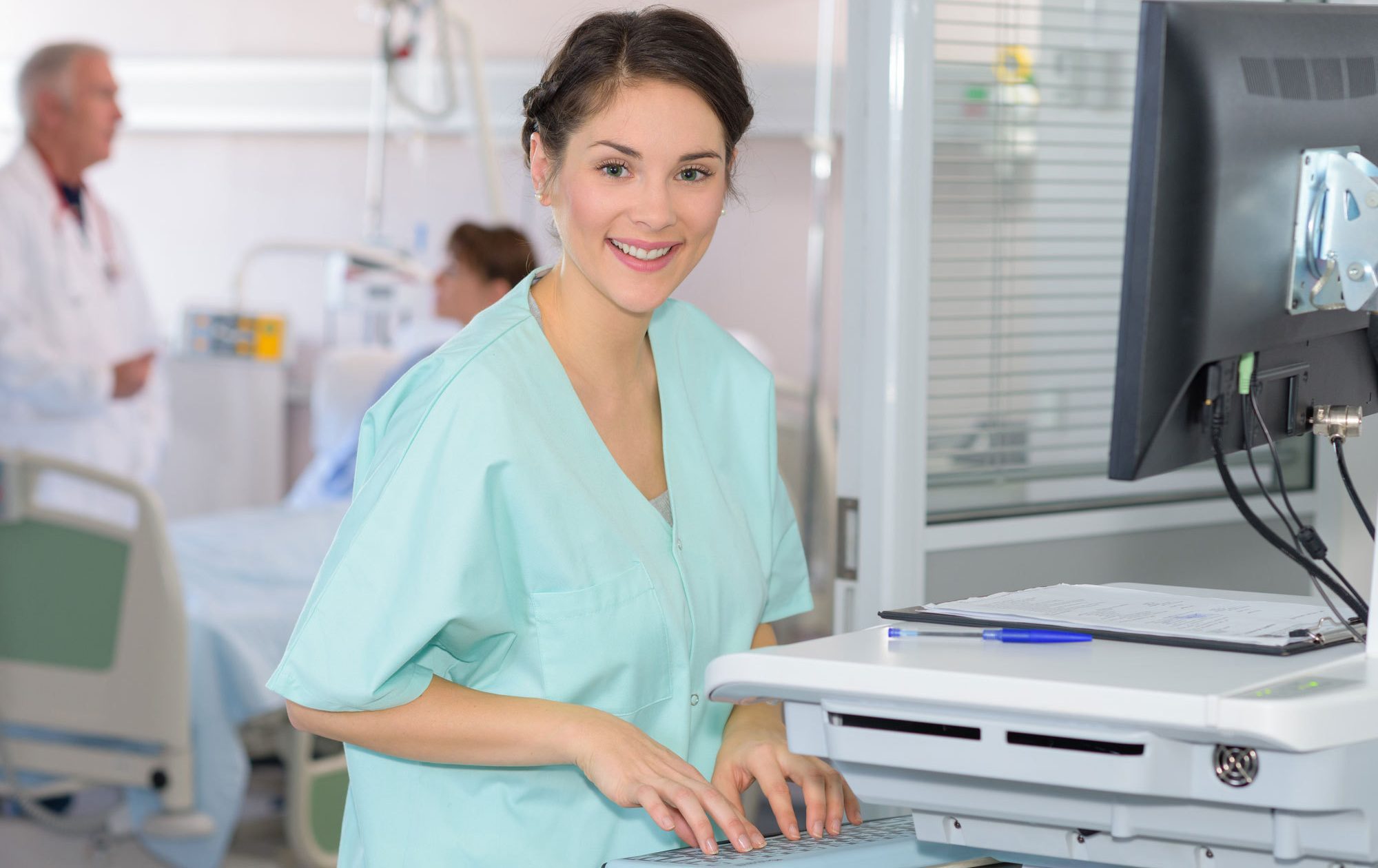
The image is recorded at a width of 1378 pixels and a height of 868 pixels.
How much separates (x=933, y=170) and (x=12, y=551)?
6.60 ft

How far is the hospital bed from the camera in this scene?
263 cm

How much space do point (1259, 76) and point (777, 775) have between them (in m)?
0.61

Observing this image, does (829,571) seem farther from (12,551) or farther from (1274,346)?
(1274,346)

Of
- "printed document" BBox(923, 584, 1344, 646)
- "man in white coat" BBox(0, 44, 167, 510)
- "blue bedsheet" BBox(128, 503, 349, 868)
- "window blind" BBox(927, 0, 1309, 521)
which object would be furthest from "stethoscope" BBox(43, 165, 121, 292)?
"printed document" BBox(923, 584, 1344, 646)

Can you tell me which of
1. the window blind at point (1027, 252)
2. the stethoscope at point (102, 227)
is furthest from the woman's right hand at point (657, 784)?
the stethoscope at point (102, 227)

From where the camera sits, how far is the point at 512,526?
1.06m

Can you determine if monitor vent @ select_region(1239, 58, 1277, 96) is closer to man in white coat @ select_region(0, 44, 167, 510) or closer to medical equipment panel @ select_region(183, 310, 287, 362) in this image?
man in white coat @ select_region(0, 44, 167, 510)

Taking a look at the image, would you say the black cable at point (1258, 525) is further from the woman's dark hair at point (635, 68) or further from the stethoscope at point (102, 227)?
the stethoscope at point (102, 227)

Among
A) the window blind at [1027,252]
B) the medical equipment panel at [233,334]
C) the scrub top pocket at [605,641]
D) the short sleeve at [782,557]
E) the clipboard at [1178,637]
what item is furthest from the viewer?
the medical equipment panel at [233,334]

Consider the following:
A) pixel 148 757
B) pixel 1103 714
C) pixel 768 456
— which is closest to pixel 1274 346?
pixel 1103 714

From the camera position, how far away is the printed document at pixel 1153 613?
0.87 meters

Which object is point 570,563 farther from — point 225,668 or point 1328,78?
point 225,668

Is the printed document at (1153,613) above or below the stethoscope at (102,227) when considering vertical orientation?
below

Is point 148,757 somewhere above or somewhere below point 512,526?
below
